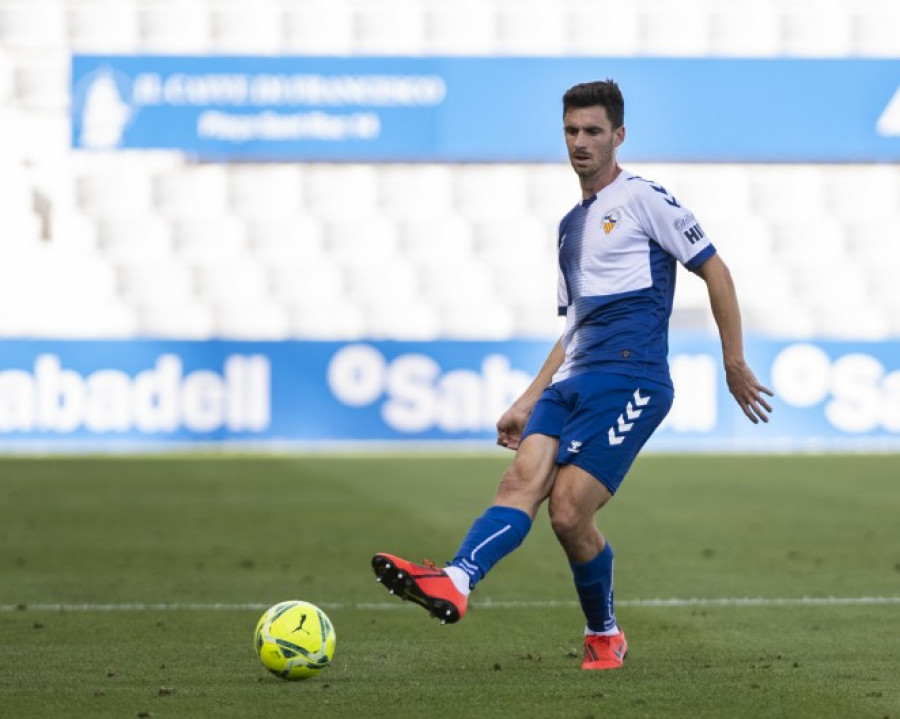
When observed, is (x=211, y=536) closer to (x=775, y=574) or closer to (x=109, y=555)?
(x=109, y=555)

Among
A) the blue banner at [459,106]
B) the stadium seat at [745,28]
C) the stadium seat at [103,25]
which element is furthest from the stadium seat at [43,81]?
the stadium seat at [745,28]

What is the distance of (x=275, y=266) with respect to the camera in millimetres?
24578

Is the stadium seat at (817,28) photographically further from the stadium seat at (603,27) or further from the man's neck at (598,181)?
the man's neck at (598,181)

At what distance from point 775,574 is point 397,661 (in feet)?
11.4

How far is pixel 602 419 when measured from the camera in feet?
20.0

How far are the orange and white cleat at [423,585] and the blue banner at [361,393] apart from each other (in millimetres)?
15059

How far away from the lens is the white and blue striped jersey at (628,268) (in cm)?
612

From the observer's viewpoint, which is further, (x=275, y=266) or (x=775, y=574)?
(x=275, y=266)

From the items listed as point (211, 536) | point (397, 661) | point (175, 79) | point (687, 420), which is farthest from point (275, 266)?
point (397, 661)

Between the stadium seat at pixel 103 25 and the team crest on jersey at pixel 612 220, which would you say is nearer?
the team crest on jersey at pixel 612 220

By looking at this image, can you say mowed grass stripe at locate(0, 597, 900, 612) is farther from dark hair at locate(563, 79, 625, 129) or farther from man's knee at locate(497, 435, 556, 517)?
dark hair at locate(563, 79, 625, 129)

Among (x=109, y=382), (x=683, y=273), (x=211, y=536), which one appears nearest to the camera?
(x=211, y=536)

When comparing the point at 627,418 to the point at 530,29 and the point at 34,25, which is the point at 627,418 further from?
the point at 34,25

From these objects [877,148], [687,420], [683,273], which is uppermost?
[877,148]
